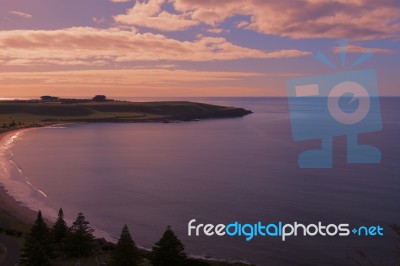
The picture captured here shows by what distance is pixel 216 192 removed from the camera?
179ft

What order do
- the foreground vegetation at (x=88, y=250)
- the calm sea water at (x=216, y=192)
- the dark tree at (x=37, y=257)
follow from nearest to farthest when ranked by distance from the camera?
1. the dark tree at (x=37, y=257)
2. the foreground vegetation at (x=88, y=250)
3. the calm sea water at (x=216, y=192)

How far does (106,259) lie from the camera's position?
32.3m

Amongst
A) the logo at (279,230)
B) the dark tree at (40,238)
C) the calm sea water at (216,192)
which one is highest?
the dark tree at (40,238)

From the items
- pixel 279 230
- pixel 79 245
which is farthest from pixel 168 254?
pixel 279 230

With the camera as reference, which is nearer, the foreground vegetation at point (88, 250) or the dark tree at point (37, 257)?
the dark tree at point (37, 257)

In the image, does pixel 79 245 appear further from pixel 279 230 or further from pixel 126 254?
pixel 279 230

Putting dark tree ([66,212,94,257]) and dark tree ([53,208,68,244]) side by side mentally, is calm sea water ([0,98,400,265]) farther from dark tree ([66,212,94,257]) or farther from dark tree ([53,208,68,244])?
dark tree ([66,212,94,257])

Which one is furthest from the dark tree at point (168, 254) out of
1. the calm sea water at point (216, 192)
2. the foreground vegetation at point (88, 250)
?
the calm sea water at point (216, 192)

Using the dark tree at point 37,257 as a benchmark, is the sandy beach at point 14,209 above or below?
below

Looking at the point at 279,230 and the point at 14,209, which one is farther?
the point at 14,209

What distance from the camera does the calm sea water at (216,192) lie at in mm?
36969

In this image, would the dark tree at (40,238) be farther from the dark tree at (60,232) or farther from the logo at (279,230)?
the logo at (279,230)

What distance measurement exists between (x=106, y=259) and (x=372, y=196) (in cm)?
3356

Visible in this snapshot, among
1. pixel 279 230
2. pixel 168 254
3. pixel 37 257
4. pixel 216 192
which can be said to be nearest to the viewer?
pixel 37 257
